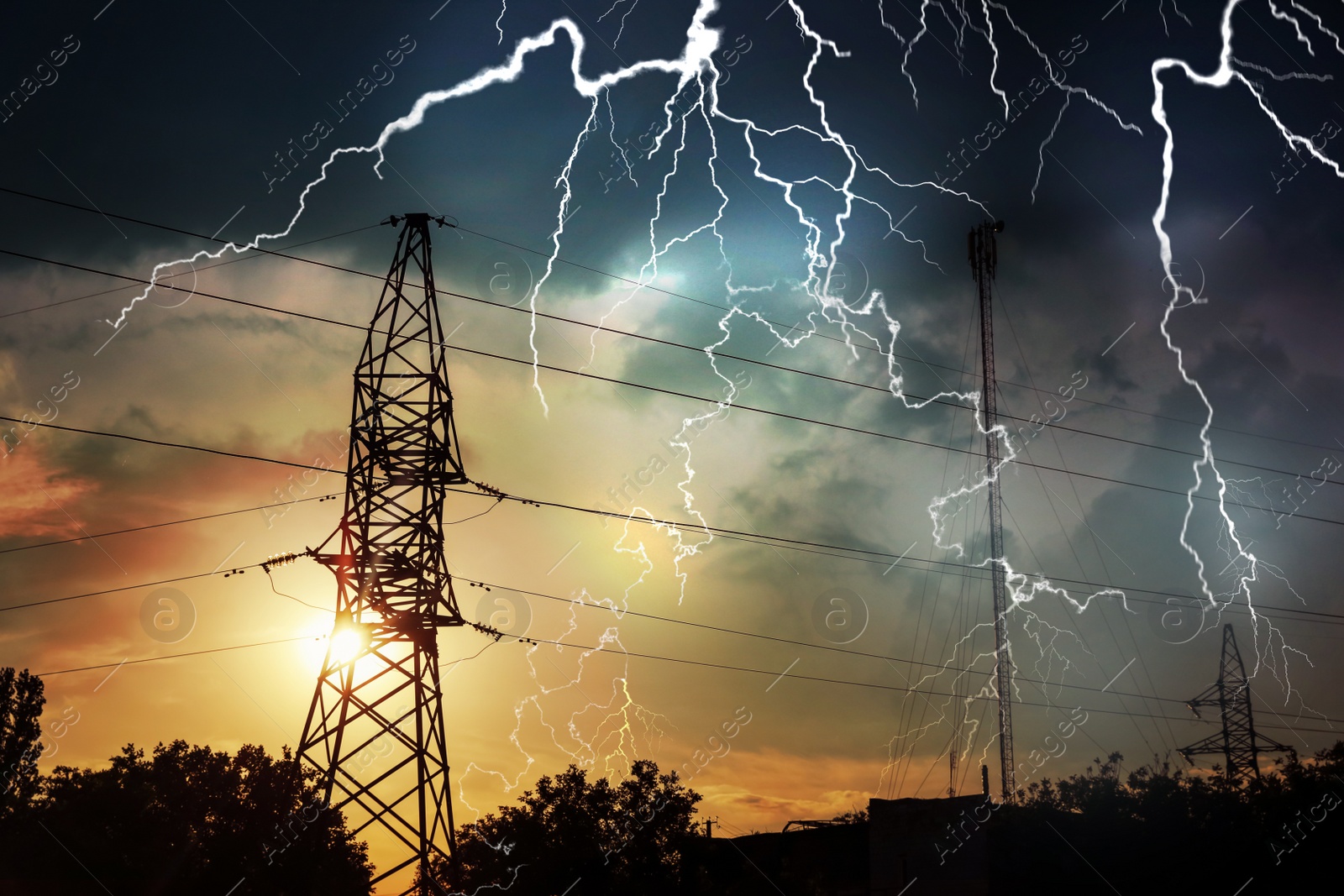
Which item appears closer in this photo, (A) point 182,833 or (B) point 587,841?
(B) point 587,841

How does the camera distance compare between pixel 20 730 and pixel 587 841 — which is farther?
pixel 20 730

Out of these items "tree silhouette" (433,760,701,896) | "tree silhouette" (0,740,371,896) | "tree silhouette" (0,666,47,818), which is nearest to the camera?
"tree silhouette" (0,740,371,896)

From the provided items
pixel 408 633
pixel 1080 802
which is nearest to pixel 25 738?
pixel 408 633

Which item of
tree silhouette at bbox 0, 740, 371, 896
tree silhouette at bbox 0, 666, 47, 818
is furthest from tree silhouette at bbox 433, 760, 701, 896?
tree silhouette at bbox 0, 666, 47, 818


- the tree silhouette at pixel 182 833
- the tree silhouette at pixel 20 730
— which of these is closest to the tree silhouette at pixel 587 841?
the tree silhouette at pixel 182 833

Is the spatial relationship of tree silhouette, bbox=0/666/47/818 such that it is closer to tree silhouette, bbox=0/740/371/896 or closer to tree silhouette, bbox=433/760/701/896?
tree silhouette, bbox=0/740/371/896

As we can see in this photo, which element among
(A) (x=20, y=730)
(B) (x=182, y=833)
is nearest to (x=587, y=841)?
(B) (x=182, y=833)

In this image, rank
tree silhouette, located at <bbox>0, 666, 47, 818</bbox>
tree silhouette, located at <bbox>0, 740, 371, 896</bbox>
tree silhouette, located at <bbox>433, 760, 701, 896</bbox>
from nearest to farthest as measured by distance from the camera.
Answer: tree silhouette, located at <bbox>0, 740, 371, 896</bbox>, tree silhouette, located at <bbox>433, 760, 701, 896</bbox>, tree silhouette, located at <bbox>0, 666, 47, 818</bbox>

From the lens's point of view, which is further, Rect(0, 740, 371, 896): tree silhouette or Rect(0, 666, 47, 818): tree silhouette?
Rect(0, 666, 47, 818): tree silhouette

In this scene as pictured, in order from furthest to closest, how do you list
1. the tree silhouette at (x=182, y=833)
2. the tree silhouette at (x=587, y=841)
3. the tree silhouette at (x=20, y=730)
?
the tree silhouette at (x=20, y=730)
the tree silhouette at (x=587, y=841)
the tree silhouette at (x=182, y=833)

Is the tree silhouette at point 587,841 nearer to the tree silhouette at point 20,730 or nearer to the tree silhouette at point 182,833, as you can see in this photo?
the tree silhouette at point 182,833

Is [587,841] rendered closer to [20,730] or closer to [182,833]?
[182,833]
